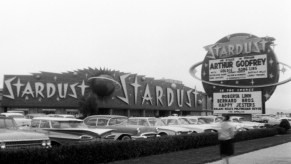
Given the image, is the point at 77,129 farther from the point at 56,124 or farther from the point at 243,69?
the point at 243,69

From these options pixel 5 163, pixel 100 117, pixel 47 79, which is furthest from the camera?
pixel 47 79

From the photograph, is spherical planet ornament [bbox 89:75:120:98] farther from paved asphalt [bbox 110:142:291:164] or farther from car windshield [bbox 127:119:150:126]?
paved asphalt [bbox 110:142:291:164]

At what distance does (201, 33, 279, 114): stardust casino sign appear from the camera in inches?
1133

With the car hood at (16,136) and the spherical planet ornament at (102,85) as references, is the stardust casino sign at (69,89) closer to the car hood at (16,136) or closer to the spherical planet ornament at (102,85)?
the spherical planet ornament at (102,85)

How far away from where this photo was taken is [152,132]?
61.7 feet

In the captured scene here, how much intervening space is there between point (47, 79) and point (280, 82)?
125ft

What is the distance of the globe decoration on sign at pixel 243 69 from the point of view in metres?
28.8

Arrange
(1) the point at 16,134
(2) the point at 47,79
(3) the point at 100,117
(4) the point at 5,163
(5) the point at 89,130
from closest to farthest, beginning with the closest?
(4) the point at 5,163, (1) the point at 16,134, (5) the point at 89,130, (3) the point at 100,117, (2) the point at 47,79

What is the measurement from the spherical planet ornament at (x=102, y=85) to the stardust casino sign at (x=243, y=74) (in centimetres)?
2971

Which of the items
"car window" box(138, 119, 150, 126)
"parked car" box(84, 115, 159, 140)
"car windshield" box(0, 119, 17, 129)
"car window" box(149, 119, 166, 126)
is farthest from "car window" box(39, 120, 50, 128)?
"car window" box(149, 119, 166, 126)

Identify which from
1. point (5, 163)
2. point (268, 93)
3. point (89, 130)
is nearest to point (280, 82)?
point (268, 93)

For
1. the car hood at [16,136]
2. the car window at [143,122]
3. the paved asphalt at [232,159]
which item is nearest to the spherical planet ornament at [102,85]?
the car window at [143,122]

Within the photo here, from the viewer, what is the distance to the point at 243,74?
28.9 m

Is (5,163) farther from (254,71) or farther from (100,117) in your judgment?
(254,71)
